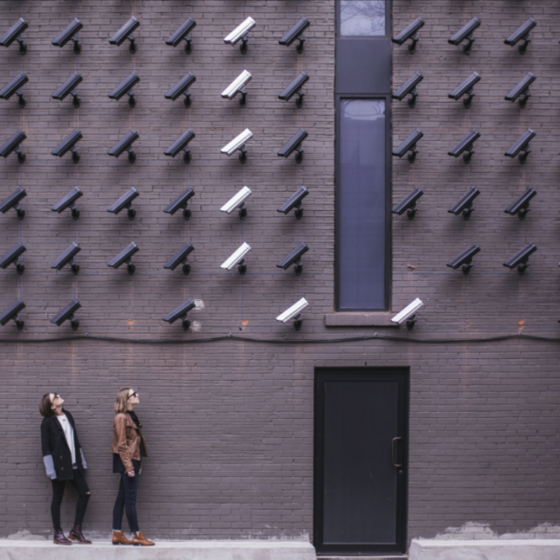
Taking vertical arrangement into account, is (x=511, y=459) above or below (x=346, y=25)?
below

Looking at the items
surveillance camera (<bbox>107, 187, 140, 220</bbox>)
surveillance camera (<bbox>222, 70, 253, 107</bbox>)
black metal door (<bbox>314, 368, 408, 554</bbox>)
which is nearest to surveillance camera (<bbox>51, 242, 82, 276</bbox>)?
surveillance camera (<bbox>107, 187, 140, 220</bbox>)

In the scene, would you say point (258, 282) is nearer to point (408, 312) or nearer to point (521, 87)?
point (408, 312)

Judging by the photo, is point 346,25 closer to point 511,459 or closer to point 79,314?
point 79,314

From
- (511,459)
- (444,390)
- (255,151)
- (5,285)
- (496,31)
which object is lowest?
(511,459)

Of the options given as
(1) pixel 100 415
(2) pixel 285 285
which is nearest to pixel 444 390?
(2) pixel 285 285

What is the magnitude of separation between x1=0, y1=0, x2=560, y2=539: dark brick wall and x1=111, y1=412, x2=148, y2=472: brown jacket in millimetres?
370

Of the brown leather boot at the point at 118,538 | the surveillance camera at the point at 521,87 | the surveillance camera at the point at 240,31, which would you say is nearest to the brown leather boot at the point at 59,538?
the brown leather boot at the point at 118,538

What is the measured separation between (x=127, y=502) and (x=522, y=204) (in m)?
5.87

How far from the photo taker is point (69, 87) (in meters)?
7.01

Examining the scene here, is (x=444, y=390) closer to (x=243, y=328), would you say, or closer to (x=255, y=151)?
(x=243, y=328)

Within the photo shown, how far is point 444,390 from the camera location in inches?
279

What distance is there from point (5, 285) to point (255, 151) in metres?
3.51

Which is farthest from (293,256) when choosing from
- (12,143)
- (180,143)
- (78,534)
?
(78,534)

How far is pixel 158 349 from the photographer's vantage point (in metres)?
7.09
